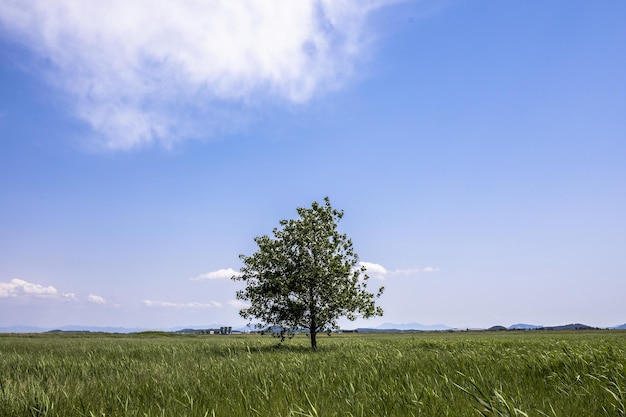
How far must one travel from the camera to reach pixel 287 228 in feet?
90.1

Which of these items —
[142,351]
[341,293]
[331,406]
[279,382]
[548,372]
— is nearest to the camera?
[331,406]

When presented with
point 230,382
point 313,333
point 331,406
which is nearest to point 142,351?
point 313,333

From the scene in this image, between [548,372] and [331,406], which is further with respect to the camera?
[548,372]

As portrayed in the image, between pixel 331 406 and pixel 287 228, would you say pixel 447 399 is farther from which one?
pixel 287 228

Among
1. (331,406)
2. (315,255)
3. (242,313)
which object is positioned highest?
(315,255)

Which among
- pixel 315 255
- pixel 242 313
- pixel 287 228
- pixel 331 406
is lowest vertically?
pixel 331 406

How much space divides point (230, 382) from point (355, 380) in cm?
234

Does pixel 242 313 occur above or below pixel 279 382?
above

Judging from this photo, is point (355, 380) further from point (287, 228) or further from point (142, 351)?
point (287, 228)

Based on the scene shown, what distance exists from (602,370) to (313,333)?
20.1 meters

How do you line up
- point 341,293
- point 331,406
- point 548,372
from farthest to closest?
point 341,293
point 548,372
point 331,406

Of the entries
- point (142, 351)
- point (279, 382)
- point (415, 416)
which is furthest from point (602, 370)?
point (142, 351)

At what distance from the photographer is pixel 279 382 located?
7.39 metres

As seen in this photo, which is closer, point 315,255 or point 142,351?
point 142,351
